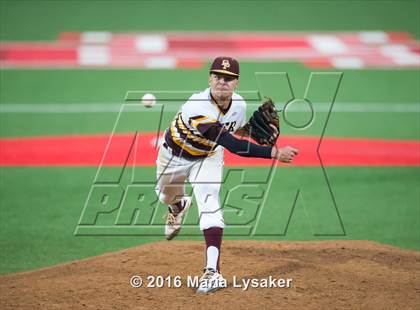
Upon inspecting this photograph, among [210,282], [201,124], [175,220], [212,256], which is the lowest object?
[210,282]

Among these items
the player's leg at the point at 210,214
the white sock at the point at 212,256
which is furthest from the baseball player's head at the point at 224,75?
the white sock at the point at 212,256

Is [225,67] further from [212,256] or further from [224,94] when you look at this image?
[212,256]

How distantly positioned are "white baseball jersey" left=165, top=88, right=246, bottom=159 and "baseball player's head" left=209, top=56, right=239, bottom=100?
0.72 feet

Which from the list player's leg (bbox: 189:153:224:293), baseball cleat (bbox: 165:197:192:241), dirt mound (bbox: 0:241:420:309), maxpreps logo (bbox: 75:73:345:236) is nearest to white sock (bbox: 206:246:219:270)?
player's leg (bbox: 189:153:224:293)

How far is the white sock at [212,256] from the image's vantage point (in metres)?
7.31

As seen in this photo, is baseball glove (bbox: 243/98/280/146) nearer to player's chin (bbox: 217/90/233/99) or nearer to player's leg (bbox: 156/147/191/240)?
player's chin (bbox: 217/90/233/99)

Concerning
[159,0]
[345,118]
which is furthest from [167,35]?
[345,118]

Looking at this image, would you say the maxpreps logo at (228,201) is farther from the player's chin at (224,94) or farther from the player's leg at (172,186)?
the player's chin at (224,94)

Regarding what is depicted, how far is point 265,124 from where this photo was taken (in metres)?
7.76

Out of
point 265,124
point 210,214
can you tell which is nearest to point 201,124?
point 265,124

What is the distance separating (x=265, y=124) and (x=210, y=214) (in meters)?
1.11

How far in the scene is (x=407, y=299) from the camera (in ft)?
23.5

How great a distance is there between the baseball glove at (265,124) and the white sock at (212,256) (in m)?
1.29

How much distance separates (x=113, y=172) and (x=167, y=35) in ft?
38.1
